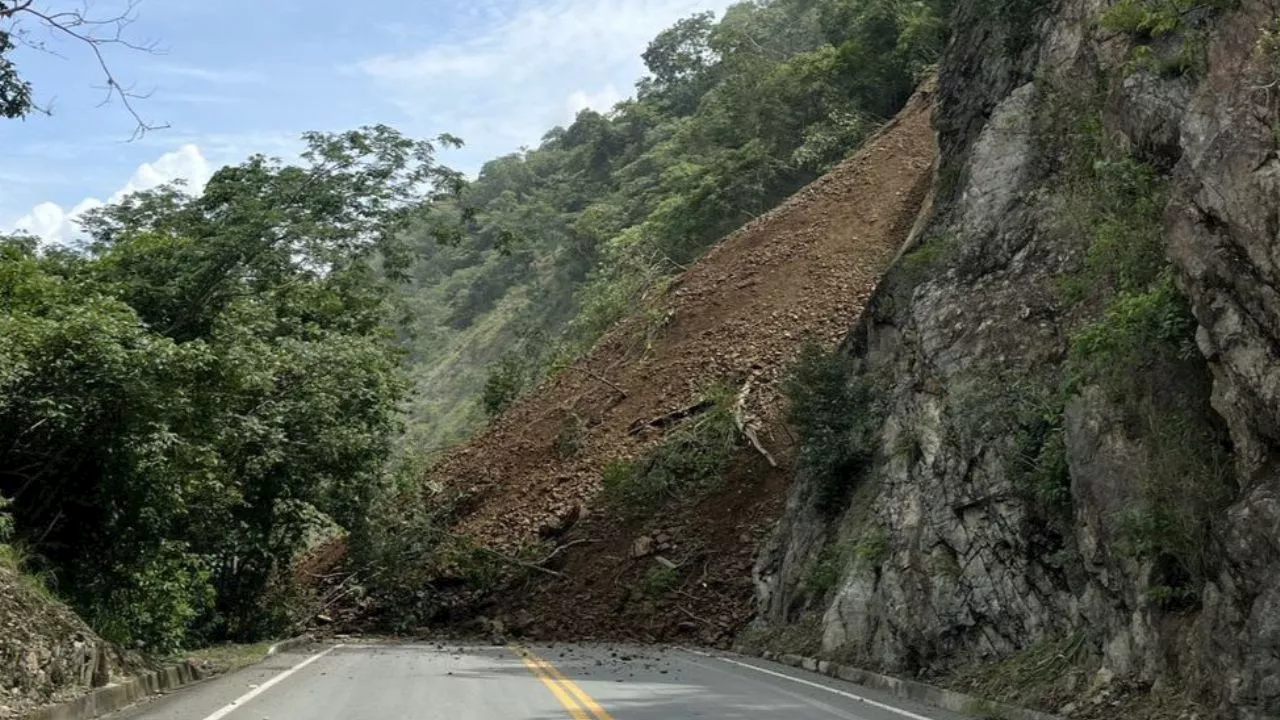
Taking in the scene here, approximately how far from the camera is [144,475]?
16234 mm

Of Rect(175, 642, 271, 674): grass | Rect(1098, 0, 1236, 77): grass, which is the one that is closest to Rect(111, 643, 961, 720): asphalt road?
Rect(175, 642, 271, 674): grass

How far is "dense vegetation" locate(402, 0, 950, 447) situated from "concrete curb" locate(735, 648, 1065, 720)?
12.2 meters

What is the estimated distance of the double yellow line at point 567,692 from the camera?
11.2m

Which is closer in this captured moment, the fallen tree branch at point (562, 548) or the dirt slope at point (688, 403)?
the dirt slope at point (688, 403)

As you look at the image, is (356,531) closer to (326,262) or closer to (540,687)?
(326,262)

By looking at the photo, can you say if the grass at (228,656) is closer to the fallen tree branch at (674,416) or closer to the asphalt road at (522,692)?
the asphalt road at (522,692)

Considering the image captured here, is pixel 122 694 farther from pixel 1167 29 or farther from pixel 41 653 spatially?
pixel 1167 29

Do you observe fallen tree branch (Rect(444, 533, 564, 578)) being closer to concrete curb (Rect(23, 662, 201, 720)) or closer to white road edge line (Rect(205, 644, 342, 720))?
white road edge line (Rect(205, 644, 342, 720))

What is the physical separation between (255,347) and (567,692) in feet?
33.4

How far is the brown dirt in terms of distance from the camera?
26.7 m

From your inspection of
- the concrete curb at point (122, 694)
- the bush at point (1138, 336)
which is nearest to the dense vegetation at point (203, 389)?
the concrete curb at point (122, 694)

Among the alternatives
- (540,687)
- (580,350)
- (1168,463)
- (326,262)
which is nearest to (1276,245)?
(1168,463)

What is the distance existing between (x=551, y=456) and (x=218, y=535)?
11008 mm

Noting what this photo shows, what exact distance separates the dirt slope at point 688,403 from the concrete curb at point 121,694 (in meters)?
11.5
